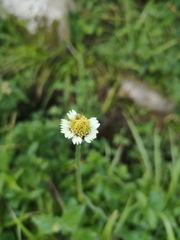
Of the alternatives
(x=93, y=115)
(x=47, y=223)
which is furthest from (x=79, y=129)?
(x=93, y=115)

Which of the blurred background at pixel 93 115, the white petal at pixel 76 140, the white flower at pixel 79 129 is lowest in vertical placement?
the white petal at pixel 76 140

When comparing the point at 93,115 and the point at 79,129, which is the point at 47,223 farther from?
the point at 93,115

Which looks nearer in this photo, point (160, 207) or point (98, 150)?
point (160, 207)

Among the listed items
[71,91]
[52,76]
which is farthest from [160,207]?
[52,76]

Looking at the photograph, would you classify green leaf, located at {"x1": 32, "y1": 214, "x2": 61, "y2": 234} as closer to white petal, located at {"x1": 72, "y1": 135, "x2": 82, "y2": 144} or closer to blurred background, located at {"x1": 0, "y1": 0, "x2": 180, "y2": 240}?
blurred background, located at {"x1": 0, "y1": 0, "x2": 180, "y2": 240}

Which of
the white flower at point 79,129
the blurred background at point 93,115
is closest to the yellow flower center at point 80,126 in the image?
the white flower at point 79,129

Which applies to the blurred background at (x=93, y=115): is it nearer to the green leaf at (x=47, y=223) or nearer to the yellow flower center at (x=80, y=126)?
the green leaf at (x=47, y=223)

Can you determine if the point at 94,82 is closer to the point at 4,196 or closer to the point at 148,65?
the point at 148,65
